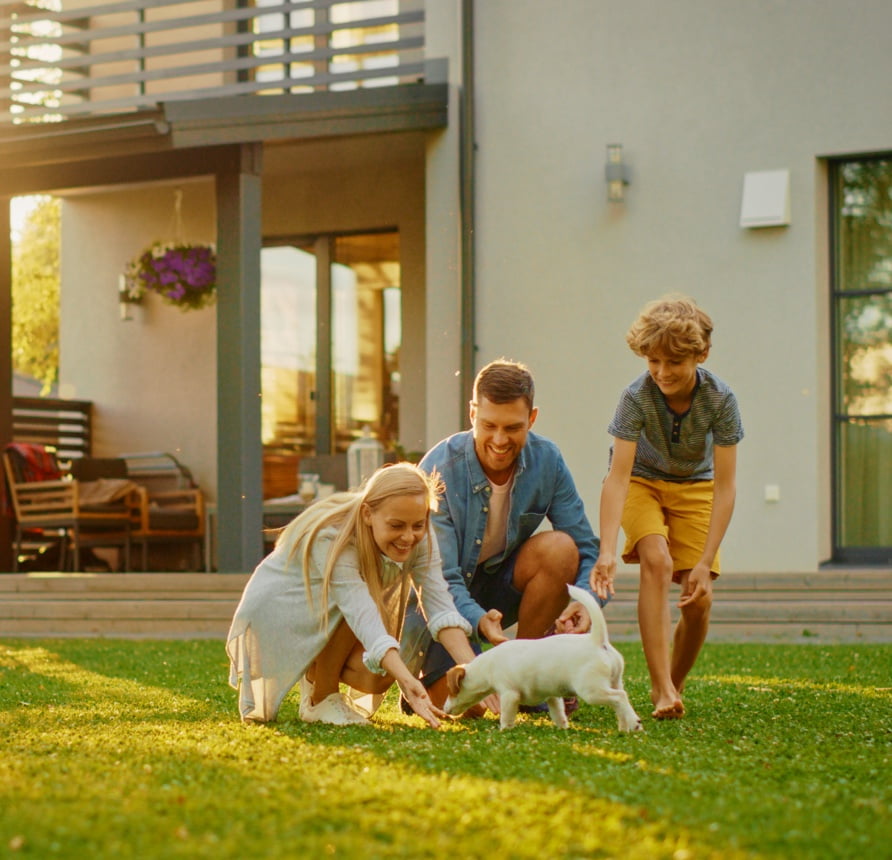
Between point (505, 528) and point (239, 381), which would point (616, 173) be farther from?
point (505, 528)

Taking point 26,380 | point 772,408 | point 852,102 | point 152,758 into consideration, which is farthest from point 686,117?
point 26,380

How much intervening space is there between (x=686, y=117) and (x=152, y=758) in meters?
7.12

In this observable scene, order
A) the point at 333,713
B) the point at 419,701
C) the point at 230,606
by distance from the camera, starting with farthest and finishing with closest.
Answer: the point at 230,606 → the point at 333,713 → the point at 419,701

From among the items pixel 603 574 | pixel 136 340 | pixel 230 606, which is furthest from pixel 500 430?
pixel 136 340

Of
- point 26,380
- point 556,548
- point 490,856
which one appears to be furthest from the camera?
point 26,380

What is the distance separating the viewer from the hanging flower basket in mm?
10305

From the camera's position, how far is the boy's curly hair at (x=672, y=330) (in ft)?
12.5

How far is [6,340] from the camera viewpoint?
10.1 meters

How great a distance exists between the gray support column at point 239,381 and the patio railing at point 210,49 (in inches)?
35.8

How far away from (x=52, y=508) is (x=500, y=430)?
660 cm

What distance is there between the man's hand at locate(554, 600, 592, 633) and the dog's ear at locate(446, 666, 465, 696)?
0.37m

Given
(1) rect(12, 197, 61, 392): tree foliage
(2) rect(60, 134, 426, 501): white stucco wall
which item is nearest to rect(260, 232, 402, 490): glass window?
(2) rect(60, 134, 426, 501): white stucco wall

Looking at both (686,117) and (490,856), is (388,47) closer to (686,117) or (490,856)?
(686,117)

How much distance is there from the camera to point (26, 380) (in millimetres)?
25938
